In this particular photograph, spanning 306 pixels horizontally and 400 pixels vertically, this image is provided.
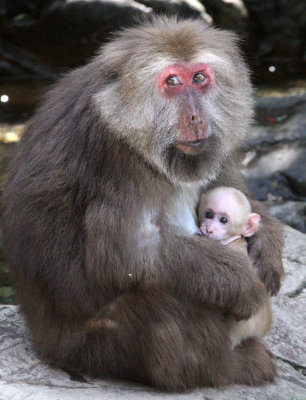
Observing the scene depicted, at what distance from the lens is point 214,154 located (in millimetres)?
4621

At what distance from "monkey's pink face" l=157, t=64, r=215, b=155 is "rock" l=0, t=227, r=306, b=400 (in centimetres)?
152

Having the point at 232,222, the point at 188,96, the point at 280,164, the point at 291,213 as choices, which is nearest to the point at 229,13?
the point at 280,164

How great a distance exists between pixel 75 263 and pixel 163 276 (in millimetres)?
536

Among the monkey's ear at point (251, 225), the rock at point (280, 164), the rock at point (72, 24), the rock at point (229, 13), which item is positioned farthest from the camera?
the rock at point (229, 13)

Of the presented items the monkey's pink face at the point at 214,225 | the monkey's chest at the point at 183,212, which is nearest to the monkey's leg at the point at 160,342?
the monkey's chest at the point at 183,212

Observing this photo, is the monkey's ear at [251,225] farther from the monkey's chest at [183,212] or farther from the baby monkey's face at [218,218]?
the monkey's chest at [183,212]

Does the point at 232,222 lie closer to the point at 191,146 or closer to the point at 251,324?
the point at 251,324

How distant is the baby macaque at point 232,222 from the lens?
4.98 metres

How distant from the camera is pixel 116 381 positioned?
482 centimetres

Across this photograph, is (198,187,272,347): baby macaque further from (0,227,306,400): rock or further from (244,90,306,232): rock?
(244,90,306,232): rock

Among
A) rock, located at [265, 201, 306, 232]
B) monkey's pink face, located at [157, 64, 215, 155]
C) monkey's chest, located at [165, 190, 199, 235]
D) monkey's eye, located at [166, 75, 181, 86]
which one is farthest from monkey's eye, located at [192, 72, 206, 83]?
rock, located at [265, 201, 306, 232]

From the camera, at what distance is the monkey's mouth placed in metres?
4.44

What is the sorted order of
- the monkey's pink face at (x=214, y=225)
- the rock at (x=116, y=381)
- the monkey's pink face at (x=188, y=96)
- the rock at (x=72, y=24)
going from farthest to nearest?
the rock at (x=72, y=24) < the monkey's pink face at (x=214, y=225) < the rock at (x=116, y=381) < the monkey's pink face at (x=188, y=96)

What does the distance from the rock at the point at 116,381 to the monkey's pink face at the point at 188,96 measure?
1.52 meters
